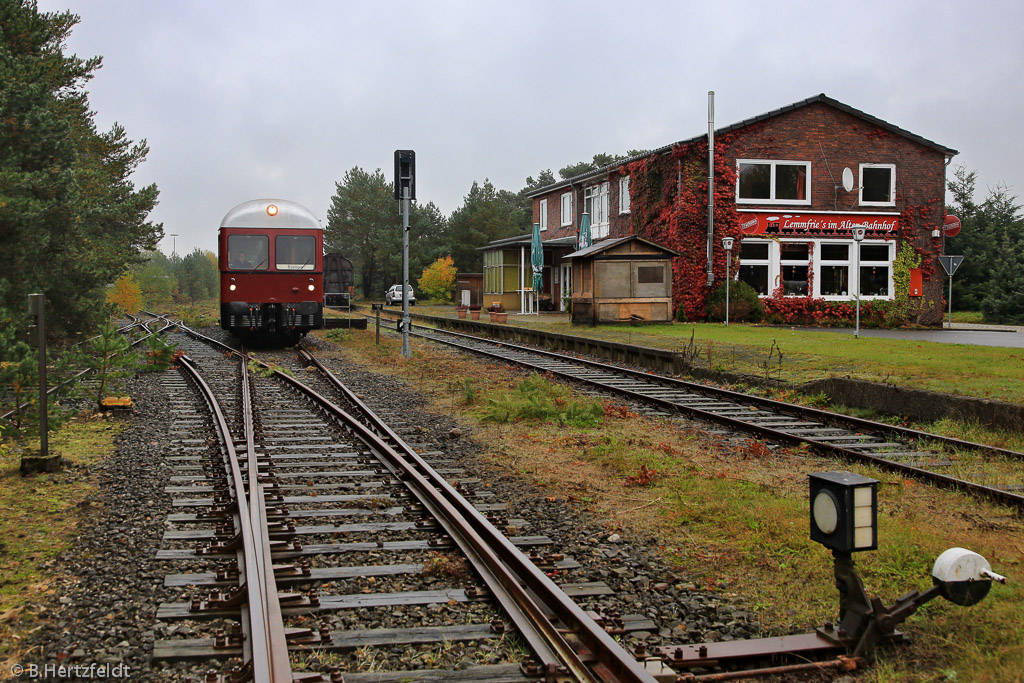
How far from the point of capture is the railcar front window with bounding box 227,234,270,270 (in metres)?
20.8

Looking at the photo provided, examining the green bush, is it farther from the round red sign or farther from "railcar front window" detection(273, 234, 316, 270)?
"railcar front window" detection(273, 234, 316, 270)

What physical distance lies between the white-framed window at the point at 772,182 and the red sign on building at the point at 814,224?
1.98 ft

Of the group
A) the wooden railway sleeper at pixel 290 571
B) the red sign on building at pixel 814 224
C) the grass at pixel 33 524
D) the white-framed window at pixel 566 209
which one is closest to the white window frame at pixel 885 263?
the red sign on building at pixel 814 224

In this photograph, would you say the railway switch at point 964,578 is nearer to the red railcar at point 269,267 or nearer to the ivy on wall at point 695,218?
the red railcar at point 269,267

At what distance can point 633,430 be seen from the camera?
10.2m

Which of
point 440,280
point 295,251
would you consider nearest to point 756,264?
point 295,251

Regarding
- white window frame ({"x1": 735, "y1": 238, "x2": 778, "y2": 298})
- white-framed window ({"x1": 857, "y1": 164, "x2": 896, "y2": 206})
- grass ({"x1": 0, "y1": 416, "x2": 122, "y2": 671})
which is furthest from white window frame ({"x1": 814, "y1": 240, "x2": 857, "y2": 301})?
Result: grass ({"x1": 0, "y1": 416, "x2": 122, "y2": 671})

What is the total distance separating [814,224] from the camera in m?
30.3

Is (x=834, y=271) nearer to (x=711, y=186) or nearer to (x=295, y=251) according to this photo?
(x=711, y=186)

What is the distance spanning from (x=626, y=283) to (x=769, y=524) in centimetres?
1975

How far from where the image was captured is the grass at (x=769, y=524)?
4.14m

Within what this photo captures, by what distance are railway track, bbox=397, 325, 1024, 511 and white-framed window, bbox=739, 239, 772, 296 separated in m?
15.7

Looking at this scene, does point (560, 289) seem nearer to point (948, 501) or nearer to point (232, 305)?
point (232, 305)

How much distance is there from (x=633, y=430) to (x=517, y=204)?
106m
